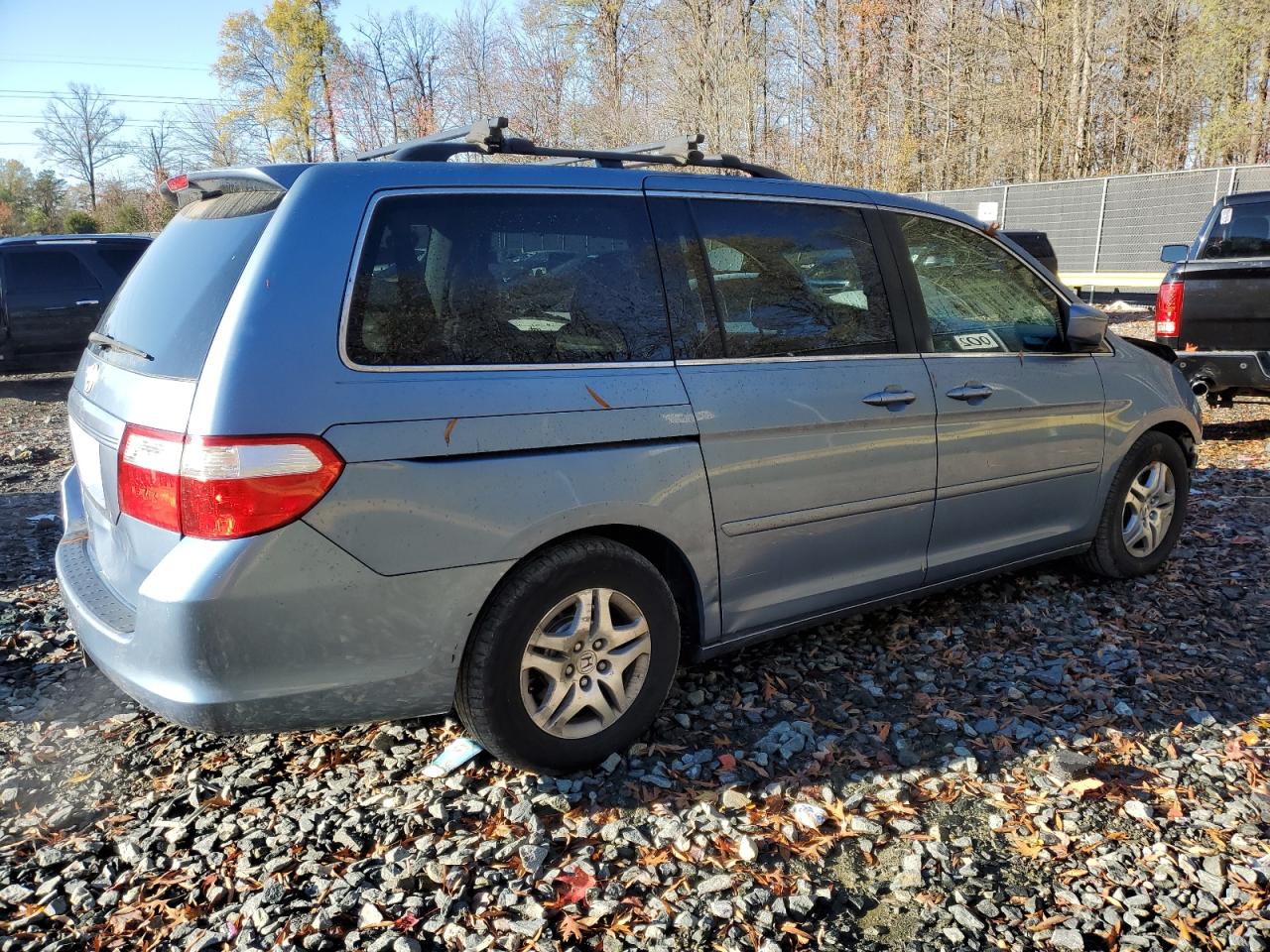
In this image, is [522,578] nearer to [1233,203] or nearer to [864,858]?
[864,858]

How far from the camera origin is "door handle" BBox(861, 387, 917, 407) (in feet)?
11.7

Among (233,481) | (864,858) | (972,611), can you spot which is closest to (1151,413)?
(972,611)

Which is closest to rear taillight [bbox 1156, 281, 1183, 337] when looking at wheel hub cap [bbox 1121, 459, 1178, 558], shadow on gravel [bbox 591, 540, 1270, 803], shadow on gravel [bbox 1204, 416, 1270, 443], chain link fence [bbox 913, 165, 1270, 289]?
shadow on gravel [bbox 1204, 416, 1270, 443]

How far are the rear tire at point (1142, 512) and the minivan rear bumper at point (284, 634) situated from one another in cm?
327

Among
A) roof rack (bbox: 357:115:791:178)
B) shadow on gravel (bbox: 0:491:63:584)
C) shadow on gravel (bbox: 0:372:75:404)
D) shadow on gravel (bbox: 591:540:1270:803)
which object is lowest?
shadow on gravel (bbox: 0:372:75:404)

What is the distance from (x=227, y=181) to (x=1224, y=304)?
293 inches

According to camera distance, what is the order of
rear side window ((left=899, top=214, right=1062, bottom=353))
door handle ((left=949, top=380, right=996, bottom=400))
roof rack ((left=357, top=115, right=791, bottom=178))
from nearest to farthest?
1. roof rack ((left=357, top=115, right=791, bottom=178))
2. door handle ((left=949, top=380, right=996, bottom=400))
3. rear side window ((left=899, top=214, right=1062, bottom=353))

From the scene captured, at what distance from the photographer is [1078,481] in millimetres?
4418

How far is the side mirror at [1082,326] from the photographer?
14.0 feet

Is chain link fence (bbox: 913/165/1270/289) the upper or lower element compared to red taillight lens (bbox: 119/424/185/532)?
upper

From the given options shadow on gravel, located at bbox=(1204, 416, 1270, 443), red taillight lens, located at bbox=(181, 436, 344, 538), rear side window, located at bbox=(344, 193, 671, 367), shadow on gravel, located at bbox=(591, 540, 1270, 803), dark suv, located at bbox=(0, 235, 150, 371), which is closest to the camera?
red taillight lens, located at bbox=(181, 436, 344, 538)

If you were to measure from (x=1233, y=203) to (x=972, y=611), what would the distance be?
576 centimetres

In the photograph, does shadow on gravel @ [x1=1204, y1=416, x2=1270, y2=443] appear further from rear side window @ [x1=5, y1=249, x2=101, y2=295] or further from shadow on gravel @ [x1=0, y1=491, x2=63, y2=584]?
rear side window @ [x1=5, y1=249, x2=101, y2=295]

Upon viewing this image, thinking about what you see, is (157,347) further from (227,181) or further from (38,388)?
(38,388)
